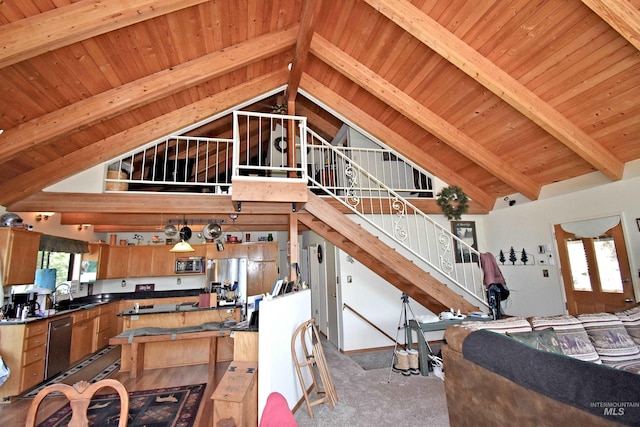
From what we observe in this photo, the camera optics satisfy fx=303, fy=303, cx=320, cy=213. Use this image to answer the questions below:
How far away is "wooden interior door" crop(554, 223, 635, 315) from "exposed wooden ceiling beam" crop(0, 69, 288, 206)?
536 centimetres

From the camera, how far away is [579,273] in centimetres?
447

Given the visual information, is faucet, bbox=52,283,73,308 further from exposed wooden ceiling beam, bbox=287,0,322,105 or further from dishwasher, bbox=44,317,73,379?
exposed wooden ceiling beam, bbox=287,0,322,105

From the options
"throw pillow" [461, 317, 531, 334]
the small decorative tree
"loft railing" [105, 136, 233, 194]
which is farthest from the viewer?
the small decorative tree

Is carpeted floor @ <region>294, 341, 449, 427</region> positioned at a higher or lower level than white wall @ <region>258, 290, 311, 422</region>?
lower

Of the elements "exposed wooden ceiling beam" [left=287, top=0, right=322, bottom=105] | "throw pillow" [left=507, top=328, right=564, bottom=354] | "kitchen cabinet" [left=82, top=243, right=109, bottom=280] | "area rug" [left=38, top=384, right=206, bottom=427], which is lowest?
"area rug" [left=38, top=384, right=206, bottom=427]

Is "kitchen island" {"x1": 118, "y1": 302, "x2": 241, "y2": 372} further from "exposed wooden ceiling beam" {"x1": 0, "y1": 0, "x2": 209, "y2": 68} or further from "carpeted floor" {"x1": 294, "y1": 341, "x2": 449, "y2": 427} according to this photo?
"exposed wooden ceiling beam" {"x1": 0, "y1": 0, "x2": 209, "y2": 68}

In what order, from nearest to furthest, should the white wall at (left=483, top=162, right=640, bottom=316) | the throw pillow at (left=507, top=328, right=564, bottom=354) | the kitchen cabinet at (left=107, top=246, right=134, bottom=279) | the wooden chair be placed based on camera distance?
the wooden chair → the throw pillow at (left=507, top=328, right=564, bottom=354) → the white wall at (left=483, top=162, right=640, bottom=316) → the kitchen cabinet at (left=107, top=246, right=134, bottom=279)

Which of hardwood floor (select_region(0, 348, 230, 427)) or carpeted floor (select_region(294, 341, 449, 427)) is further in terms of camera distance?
hardwood floor (select_region(0, 348, 230, 427))

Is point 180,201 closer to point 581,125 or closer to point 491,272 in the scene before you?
point 491,272

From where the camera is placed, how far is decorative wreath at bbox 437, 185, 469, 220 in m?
5.59

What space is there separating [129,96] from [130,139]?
1.11m

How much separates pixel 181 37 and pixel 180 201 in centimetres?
220

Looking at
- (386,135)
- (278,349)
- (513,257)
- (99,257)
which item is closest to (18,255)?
(99,257)

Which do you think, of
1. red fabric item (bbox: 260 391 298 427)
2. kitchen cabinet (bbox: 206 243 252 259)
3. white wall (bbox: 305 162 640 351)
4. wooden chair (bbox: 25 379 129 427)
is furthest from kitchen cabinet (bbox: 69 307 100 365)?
red fabric item (bbox: 260 391 298 427)
